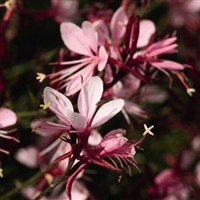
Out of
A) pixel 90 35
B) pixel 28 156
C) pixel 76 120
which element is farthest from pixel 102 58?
pixel 28 156

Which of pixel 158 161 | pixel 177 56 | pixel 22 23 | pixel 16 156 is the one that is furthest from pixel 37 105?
pixel 177 56

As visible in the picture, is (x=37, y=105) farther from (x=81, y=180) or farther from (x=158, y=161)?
(x=158, y=161)

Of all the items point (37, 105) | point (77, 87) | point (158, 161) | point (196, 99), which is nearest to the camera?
point (77, 87)

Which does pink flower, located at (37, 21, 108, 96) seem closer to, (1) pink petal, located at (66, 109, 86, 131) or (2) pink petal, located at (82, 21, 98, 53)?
(2) pink petal, located at (82, 21, 98, 53)

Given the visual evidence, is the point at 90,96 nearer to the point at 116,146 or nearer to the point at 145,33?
the point at 116,146

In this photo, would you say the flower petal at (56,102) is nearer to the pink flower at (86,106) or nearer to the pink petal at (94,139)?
the pink flower at (86,106)

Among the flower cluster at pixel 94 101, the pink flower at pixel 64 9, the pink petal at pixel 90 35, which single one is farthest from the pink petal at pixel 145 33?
the pink flower at pixel 64 9
